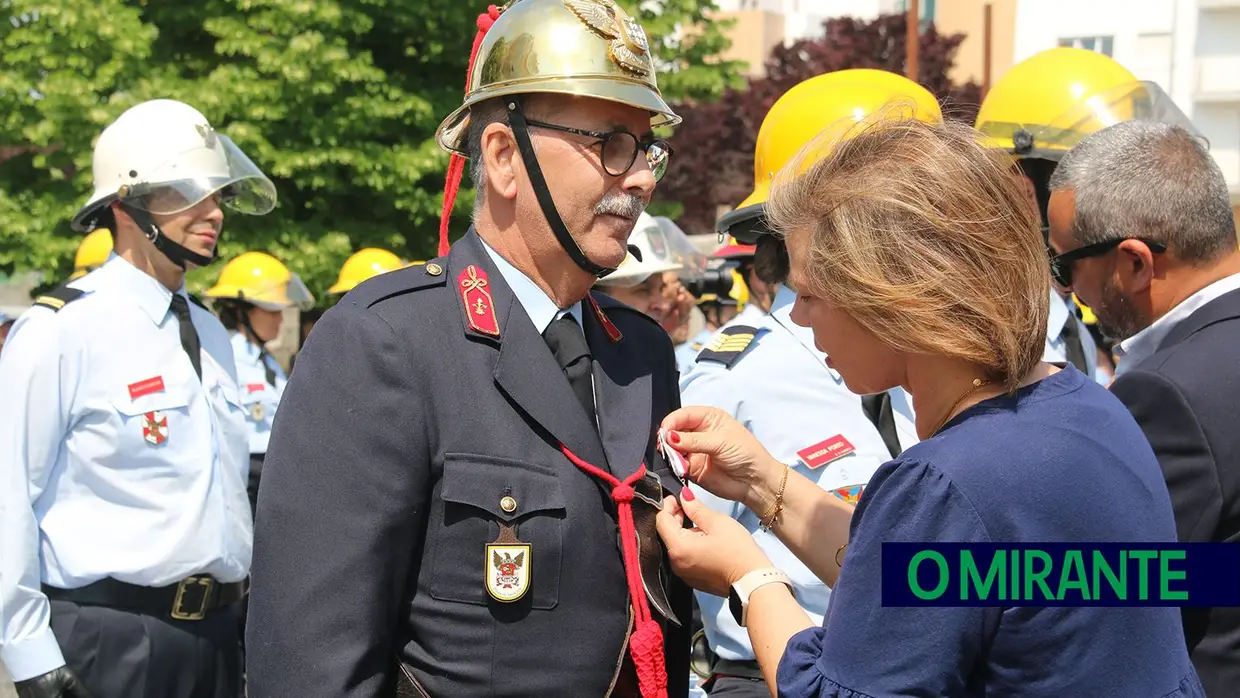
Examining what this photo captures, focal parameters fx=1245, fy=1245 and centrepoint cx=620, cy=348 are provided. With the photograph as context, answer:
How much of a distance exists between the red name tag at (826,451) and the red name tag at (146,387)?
2.19 metres

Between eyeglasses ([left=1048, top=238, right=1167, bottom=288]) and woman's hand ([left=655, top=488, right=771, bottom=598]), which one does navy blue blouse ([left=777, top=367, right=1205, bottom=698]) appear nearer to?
woman's hand ([left=655, top=488, right=771, bottom=598])

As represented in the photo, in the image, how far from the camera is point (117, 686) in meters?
4.02

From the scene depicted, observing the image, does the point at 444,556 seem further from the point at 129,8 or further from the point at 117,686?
the point at 129,8

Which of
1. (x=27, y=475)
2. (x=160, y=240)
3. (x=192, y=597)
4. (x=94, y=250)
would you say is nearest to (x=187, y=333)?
(x=160, y=240)

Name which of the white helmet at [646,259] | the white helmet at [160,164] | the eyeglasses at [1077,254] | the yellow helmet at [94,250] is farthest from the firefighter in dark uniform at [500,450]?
the yellow helmet at [94,250]

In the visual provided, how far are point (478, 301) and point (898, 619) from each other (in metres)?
1.07

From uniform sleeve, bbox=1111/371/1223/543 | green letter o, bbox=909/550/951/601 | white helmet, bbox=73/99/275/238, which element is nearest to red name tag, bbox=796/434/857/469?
uniform sleeve, bbox=1111/371/1223/543

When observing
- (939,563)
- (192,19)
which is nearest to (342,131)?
(192,19)

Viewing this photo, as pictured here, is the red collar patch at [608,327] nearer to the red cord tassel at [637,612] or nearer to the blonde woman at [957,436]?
the red cord tassel at [637,612]

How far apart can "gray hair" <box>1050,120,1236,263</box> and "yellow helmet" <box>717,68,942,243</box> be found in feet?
2.50

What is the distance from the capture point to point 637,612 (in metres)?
2.47

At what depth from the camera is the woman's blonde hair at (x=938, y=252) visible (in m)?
2.03

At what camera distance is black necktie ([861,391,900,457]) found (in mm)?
3487

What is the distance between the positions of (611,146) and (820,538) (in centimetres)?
102
